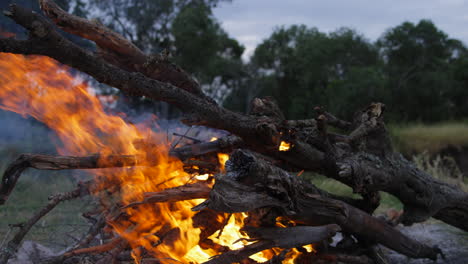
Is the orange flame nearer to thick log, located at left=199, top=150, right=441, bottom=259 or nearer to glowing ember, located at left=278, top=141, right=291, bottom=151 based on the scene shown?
thick log, located at left=199, top=150, right=441, bottom=259

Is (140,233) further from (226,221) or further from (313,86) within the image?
(313,86)

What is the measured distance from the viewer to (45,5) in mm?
1986

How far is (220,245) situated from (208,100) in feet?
3.23

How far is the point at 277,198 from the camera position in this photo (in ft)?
7.78

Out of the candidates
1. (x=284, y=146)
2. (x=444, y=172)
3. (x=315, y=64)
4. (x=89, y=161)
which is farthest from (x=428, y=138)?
(x=89, y=161)

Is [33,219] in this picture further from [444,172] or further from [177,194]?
[444,172]

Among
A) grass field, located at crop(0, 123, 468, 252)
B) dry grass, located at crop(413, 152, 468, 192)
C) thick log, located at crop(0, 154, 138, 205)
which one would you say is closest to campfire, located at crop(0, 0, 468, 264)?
thick log, located at crop(0, 154, 138, 205)

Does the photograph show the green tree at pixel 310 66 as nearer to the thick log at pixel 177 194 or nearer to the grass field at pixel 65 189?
the grass field at pixel 65 189

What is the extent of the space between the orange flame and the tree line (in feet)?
28.3

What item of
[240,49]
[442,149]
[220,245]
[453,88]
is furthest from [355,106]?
[220,245]

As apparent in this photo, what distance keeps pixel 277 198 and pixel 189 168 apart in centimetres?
73

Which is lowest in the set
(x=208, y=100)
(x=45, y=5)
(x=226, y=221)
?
(x=226, y=221)

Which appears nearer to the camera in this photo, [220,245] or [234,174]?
[234,174]

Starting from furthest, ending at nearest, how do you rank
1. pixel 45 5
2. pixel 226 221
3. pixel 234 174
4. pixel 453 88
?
pixel 453 88 < pixel 226 221 < pixel 234 174 < pixel 45 5
